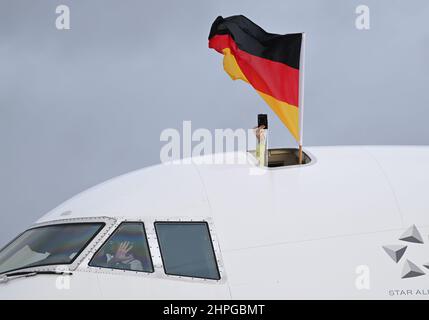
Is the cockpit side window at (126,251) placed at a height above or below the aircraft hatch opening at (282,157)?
below

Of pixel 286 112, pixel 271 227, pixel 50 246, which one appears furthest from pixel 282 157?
pixel 50 246

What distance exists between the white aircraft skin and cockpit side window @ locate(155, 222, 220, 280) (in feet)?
0.36

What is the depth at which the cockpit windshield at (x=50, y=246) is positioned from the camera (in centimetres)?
1067

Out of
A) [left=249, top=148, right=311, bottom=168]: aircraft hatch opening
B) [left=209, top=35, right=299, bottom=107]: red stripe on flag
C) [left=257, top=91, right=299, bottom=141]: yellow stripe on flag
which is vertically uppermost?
[left=209, top=35, right=299, bottom=107]: red stripe on flag

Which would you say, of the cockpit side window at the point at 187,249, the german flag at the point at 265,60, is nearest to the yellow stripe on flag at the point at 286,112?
the german flag at the point at 265,60

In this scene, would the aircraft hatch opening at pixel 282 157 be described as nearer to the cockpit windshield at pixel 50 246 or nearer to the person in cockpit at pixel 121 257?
the person in cockpit at pixel 121 257

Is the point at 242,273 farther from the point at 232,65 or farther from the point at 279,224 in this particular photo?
the point at 232,65

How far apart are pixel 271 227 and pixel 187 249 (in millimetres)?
1486

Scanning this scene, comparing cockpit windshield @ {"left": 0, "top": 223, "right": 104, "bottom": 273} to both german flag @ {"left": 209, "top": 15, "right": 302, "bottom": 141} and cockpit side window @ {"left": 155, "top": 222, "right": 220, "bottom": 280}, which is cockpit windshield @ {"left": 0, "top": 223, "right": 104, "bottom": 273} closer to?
cockpit side window @ {"left": 155, "top": 222, "right": 220, "bottom": 280}

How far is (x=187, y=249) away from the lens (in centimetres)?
1073

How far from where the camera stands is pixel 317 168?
40.2 ft

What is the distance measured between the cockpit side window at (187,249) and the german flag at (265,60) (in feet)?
12.4

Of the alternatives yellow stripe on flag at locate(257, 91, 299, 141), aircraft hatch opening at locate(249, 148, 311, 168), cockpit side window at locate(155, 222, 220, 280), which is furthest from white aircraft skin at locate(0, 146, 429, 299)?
aircraft hatch opening at locate(249, 148, 311, 168)

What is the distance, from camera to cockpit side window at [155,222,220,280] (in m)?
10.5
